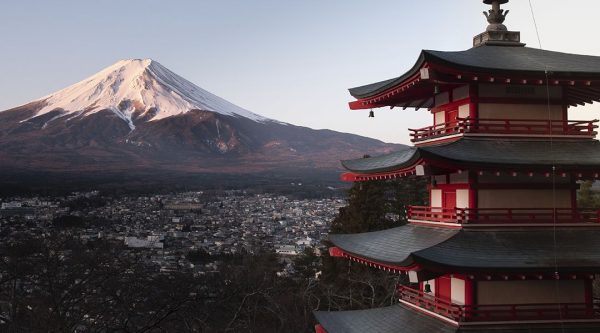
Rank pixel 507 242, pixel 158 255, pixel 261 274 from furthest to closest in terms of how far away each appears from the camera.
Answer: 1. pixel 158 255
2. pixel 261 274
3. pixel 507 242

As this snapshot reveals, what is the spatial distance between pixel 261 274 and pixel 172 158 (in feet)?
250

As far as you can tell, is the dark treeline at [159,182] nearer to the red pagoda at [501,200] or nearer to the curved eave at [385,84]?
the curved eave at [385,84]

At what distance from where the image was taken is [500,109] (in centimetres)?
1174

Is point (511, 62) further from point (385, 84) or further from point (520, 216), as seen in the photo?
point (520, 216)

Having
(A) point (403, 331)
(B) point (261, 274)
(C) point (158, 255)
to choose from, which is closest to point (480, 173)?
(A) point (403, 331)

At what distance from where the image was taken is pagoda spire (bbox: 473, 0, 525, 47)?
43.3 feet

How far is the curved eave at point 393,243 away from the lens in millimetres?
11125

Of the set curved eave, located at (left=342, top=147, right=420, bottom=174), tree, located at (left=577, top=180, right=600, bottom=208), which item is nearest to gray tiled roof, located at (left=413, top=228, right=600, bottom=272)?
curved eave, located at (left=342, top=147, right=420, bottom=174)

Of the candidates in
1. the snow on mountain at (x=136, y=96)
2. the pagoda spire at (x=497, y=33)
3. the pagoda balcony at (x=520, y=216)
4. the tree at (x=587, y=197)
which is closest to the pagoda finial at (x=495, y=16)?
the pagoda spire at (x=497, y=33)

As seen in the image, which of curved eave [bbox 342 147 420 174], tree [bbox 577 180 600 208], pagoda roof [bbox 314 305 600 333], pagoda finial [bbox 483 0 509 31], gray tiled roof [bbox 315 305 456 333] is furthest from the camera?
tree [bbox 577 180 600 208]

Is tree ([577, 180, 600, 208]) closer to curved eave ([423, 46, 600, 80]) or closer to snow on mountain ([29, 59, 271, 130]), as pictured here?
curved eave ([423, 46, 600, 80])

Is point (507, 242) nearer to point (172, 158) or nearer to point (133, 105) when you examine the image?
point (172, 158)

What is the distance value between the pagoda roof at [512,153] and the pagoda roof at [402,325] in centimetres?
285

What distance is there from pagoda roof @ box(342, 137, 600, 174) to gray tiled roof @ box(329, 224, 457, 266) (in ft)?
4.83
